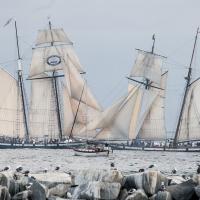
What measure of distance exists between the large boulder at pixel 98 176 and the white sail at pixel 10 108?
288ft

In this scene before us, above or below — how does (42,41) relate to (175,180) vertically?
above

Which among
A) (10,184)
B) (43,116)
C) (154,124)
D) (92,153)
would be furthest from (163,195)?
(43,116)

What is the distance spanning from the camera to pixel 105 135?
11806cm

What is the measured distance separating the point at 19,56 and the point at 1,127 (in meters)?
24.0

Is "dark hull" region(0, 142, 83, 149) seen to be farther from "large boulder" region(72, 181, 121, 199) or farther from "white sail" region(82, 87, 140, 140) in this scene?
"large boulder" region(72, 181, 121, 199)

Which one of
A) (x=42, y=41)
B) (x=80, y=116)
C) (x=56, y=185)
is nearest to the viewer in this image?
(x=56, y=185)

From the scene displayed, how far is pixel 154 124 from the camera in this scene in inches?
4700

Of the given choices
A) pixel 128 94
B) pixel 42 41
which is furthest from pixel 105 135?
pixel 42 41

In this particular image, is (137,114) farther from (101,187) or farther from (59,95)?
(101,187)

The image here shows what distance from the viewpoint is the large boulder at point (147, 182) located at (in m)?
37.8

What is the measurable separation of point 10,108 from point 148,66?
23.9 m

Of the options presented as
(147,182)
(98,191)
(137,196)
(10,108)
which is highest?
(10,108)

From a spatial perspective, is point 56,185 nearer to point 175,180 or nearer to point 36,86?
point 175,180

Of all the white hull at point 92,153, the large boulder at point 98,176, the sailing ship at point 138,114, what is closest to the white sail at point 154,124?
the sailing ship at point 138,114
